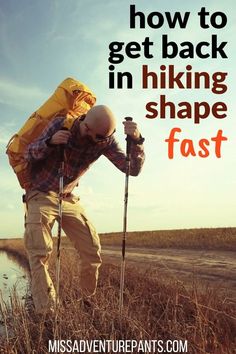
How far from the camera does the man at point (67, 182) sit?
5.73m

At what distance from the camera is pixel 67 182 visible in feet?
21.0

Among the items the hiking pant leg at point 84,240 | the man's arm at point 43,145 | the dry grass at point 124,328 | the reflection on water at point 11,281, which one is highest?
the man's arm at point 43,145

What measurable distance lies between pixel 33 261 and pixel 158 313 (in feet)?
5.25

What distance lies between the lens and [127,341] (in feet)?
15.5

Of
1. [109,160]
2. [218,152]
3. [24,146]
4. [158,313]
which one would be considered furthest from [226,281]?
[24,146]

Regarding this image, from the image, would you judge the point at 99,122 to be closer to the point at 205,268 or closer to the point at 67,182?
the point at 67,182

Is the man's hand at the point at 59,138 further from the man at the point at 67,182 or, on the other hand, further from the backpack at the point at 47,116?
the backpack at the point at 47,116

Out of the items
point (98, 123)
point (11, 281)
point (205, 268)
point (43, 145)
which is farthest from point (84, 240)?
point (11, 281)

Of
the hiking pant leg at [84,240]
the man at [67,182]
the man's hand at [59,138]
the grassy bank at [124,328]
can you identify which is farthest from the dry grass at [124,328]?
the man's hand at [59,138]

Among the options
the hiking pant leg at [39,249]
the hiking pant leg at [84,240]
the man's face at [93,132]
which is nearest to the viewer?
the man's face at [93,132]

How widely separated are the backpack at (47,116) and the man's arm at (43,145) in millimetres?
132

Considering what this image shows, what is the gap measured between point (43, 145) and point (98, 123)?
2.03 feet

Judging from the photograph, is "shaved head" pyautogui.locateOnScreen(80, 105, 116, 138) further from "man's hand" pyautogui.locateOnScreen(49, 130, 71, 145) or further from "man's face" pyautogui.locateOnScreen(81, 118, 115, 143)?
"man's hand" pyautogui.locateOnScreen(49, 130, 71, 145)

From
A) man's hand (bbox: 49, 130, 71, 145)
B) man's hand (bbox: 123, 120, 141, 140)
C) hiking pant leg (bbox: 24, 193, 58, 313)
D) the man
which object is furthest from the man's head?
hiking pant leg (bbox: 24, 193, 58, 313)
